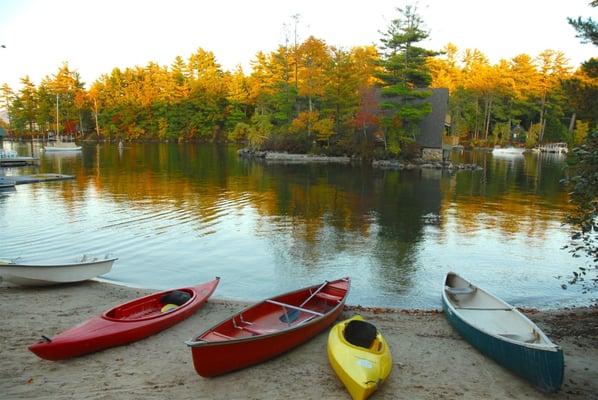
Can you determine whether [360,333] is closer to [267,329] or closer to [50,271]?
[267,329]

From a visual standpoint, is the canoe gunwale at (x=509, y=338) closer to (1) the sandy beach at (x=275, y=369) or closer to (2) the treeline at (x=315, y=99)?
(1) the sandy beach at (x=275, y=369)

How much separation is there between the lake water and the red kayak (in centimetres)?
182

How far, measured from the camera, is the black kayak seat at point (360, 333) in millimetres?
6496

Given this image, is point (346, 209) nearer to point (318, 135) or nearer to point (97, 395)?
point (97, 395)

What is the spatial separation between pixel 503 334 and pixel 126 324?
19.8ft

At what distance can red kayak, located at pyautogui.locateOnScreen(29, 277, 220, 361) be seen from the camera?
6.63 metres

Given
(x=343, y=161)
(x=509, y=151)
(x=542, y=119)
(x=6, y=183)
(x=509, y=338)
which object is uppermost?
(x=542, y=119)

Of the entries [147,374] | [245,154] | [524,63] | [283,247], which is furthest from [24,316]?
[524,63]

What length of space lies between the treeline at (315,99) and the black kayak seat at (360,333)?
19.4 meters

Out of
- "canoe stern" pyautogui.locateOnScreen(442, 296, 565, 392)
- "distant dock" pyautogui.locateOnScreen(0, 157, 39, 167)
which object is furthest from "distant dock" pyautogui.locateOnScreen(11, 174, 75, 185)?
"canoe stern" pyautogui.locateOnScreen(442, 296, 565, 392)

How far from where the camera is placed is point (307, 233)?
16.0m

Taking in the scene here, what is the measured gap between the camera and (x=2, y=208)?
1914 centimetres

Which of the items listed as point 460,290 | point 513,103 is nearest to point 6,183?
point 460,290

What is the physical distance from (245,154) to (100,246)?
119 ft
